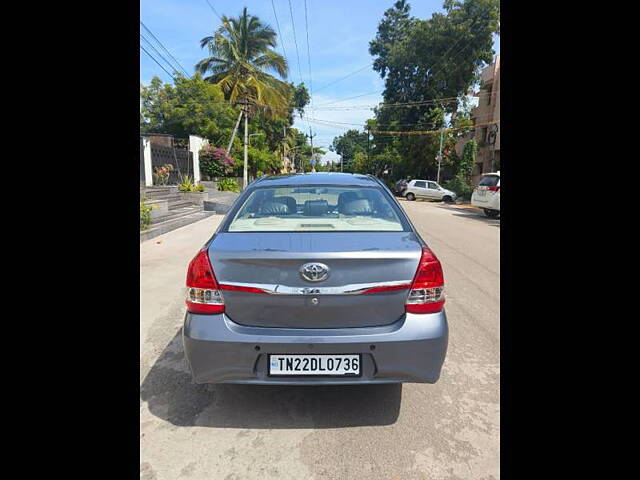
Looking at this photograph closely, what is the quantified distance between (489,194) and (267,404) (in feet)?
42.1

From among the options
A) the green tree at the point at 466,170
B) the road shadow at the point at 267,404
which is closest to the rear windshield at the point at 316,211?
the road shadow at the point at 267,404

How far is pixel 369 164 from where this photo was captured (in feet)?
147

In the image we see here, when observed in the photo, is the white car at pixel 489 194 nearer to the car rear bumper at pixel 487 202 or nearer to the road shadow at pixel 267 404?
the car rear bumper at pixel 487 202

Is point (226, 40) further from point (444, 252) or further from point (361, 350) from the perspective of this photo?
point (361, 350)

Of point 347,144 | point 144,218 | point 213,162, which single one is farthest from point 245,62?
point 347,144

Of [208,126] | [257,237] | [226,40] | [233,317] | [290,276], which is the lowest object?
[233,317]

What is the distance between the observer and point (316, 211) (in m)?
3.09

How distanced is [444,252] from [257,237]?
5.98m

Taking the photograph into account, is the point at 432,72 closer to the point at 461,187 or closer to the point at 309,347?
the point at 461,187

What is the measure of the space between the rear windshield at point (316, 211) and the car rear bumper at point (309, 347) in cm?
69

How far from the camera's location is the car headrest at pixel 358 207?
2.98 m

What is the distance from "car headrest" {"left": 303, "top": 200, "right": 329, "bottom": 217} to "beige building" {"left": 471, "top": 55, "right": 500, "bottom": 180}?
1001 inches

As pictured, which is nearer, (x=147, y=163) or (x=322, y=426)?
(x=322, y=426)
